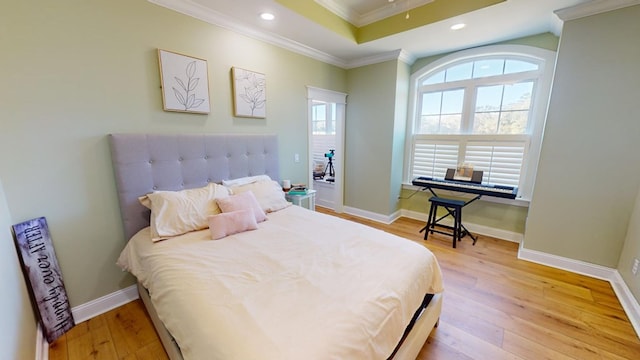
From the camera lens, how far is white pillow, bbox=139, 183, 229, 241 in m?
1.79

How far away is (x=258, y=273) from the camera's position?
1364 millimetres

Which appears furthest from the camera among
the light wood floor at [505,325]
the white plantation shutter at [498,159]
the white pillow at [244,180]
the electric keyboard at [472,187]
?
the white plantation shutter at [498,159]

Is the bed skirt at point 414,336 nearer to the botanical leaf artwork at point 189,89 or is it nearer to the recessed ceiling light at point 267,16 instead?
the botanical leaf artwork at point 189,89

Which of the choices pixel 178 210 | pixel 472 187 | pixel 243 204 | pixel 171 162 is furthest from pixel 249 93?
pixel 472 187

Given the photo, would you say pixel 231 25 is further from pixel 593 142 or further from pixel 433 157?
pixel 593 142

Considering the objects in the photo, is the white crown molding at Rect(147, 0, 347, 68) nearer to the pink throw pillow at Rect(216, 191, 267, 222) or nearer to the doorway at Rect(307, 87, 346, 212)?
the doorway at Rect(307, 87, 346, 212)

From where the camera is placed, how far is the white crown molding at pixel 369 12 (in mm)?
2514

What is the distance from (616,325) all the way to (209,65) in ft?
13.1

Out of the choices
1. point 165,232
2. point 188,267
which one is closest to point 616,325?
point 188,267

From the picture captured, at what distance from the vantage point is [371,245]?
1.68 m

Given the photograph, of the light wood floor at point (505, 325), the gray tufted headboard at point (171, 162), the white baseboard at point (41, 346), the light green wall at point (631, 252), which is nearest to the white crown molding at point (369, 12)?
the gray tufted headboard at point (171, 162)

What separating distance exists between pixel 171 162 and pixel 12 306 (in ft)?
4.01

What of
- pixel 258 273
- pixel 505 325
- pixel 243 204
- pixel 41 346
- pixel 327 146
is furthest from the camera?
pixel 327 146

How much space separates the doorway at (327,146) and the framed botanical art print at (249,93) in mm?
801
